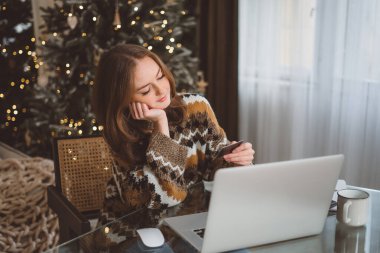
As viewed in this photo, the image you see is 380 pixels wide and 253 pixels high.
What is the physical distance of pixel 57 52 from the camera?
9.97 ft

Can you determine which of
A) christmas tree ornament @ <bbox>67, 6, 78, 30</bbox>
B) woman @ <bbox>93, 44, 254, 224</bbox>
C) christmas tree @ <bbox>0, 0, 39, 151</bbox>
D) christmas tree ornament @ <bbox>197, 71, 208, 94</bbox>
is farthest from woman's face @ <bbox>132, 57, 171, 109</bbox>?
christmas tree @ <bbox>0, 0, 39, 151</bbox>

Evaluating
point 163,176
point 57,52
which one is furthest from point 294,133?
point 163,176

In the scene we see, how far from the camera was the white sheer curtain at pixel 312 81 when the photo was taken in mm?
2725

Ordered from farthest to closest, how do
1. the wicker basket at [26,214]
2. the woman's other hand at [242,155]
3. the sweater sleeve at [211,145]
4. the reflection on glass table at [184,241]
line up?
the wicker basket at [26,214]
the sweater sleeve at [211,145]
the woman's other hand at [242,155]
the reflection on glass table at [184,241]

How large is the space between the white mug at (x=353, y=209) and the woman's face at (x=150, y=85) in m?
0.59

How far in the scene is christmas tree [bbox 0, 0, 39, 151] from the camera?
12.9ft

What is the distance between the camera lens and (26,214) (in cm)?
239

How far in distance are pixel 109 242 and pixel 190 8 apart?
2.85 meters

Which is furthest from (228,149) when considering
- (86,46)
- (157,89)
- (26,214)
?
(86,46)

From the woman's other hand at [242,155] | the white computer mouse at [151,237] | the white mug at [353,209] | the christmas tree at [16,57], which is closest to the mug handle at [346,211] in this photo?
the white mug at [353,209]

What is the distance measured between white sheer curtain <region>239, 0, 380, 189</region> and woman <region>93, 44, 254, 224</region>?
1438 mm

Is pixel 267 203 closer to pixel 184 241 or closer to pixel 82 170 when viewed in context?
pixel 184 241

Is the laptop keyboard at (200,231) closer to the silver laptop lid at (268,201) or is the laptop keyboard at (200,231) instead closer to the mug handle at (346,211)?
the silver laptop lid at (268,201)

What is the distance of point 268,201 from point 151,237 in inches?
12.5
